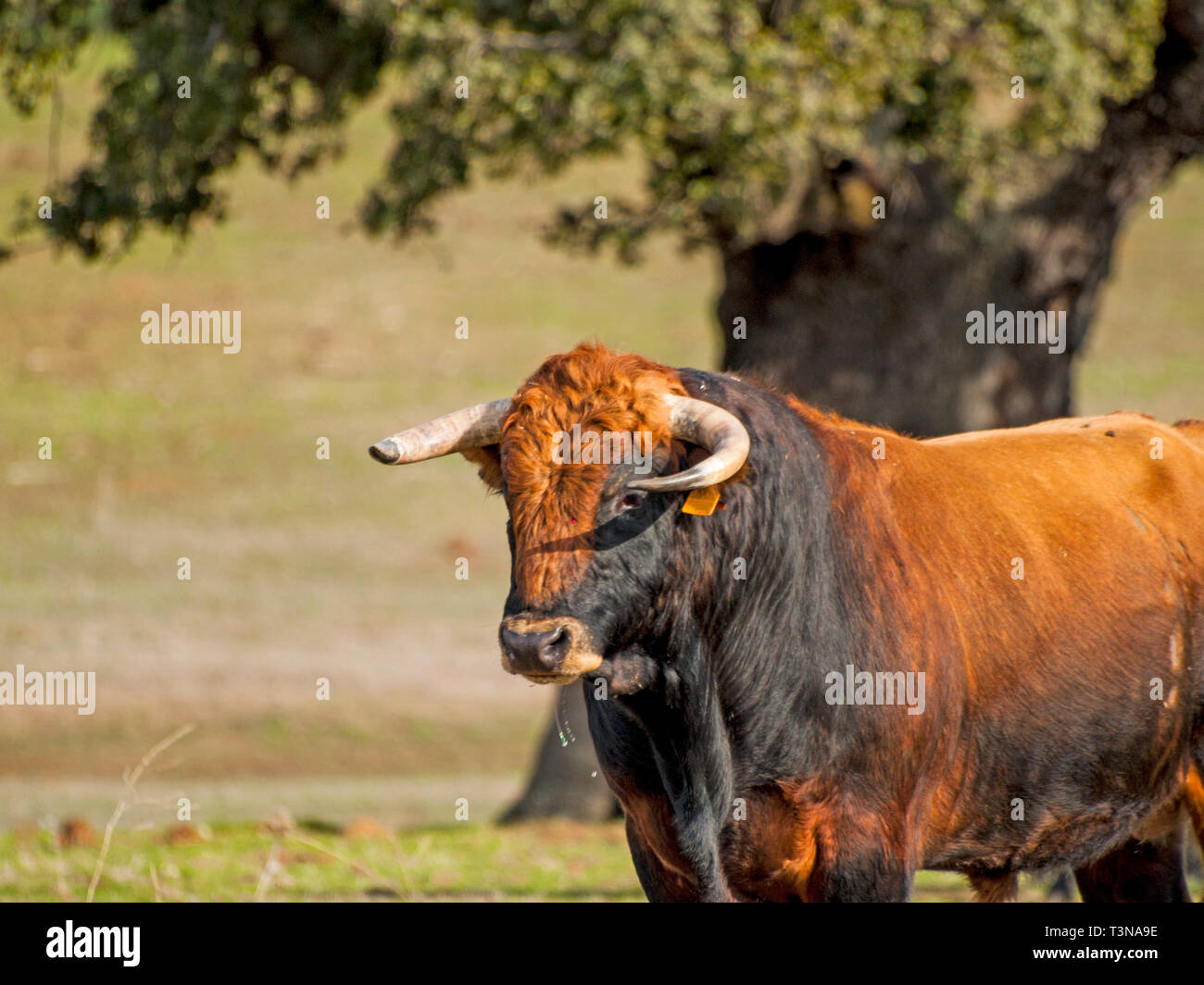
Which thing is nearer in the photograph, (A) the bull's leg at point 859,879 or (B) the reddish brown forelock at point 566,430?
(B) the reddish brown forelock at point 566,430

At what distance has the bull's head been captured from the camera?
488 cm

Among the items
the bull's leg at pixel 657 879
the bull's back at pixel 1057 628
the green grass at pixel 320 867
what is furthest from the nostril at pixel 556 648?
the green grass at pixel 320 867

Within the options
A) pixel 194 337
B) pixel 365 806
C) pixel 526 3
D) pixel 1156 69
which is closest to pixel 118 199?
pixel 526 3

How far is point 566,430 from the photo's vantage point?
5137 mm

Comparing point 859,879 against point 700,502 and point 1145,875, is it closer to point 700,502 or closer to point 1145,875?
point 700,502

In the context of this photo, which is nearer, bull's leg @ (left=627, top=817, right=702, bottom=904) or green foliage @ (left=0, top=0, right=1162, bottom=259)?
bull's leg @ (left=627, top=817, right=702, bottom=904)

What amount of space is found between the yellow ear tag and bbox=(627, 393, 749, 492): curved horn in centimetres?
9

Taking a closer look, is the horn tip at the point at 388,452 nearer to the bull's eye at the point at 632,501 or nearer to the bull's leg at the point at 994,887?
the bull's eye at the point at 632,501

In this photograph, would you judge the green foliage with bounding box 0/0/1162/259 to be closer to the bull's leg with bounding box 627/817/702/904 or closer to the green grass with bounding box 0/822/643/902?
the green grass with bounding box 0/822/643/902

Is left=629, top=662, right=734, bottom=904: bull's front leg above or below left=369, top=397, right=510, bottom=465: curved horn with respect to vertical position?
below

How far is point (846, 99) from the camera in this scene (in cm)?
951

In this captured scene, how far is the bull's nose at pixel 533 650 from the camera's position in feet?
15.7

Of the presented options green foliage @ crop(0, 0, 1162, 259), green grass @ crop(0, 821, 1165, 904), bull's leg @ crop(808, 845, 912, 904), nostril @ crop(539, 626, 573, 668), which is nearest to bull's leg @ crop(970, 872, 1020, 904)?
bull's leg @ crop(808, 845, 912, 904)
